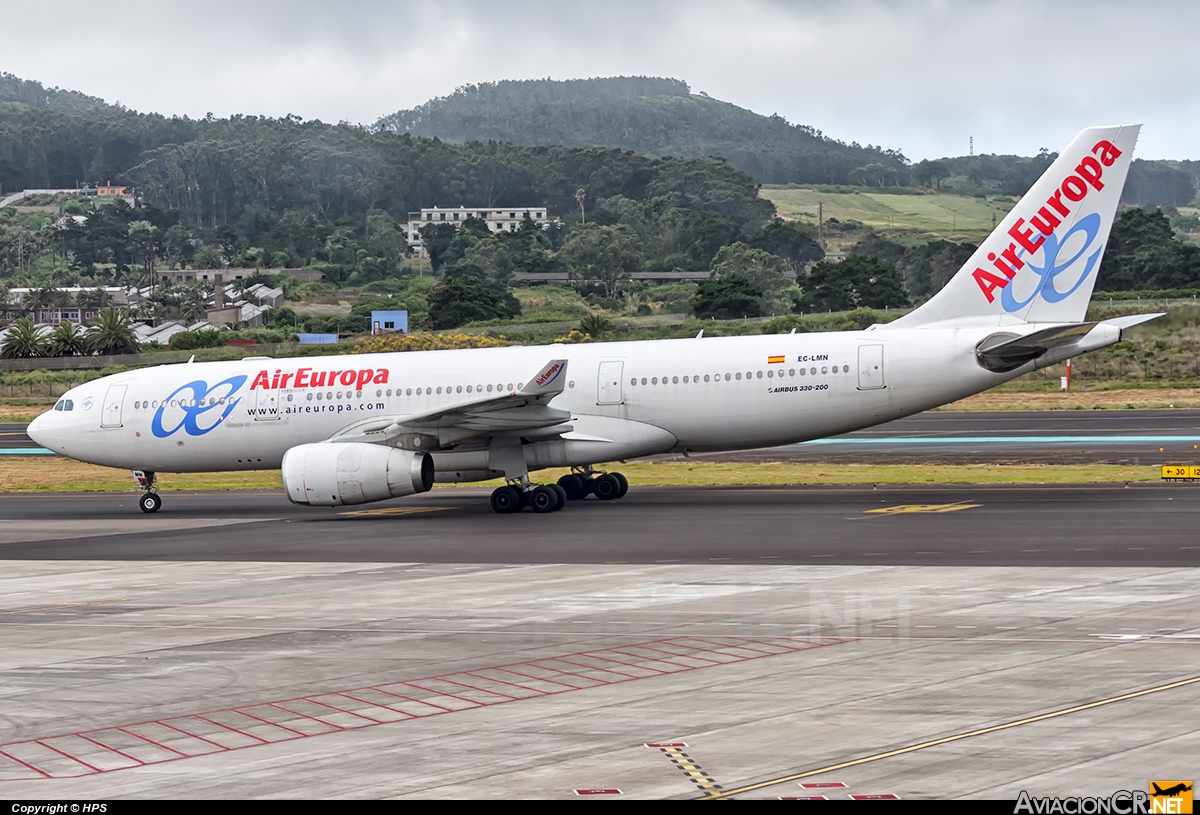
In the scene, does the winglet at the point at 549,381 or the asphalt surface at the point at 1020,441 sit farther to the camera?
the asphalt surface at the point at 1020,441

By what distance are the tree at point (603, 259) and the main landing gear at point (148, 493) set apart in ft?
376

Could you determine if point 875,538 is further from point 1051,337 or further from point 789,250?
point 789,250

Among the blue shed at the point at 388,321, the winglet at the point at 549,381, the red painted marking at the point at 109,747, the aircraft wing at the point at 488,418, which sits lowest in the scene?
the red painted marking at the point at 109,747

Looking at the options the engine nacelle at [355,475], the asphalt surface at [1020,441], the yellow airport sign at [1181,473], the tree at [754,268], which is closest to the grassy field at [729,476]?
the yellow airport sign at [1181,473]

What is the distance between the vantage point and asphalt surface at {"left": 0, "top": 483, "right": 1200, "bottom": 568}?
23.3m

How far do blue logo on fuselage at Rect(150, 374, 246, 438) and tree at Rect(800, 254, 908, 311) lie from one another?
2985 inches

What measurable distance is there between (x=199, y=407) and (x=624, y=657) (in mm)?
22842

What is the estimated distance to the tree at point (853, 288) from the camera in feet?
350

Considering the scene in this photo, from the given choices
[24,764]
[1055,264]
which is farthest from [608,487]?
[24,764]

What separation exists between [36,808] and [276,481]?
35.8 m

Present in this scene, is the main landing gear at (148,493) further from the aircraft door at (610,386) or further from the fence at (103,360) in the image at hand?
the fence at (103,360)

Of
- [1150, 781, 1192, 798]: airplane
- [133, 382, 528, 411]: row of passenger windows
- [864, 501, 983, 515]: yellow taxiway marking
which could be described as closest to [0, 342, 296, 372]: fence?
[133, 382, 528, 411]: row of passenger windows

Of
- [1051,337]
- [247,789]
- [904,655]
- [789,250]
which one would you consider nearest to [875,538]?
[1051,337]

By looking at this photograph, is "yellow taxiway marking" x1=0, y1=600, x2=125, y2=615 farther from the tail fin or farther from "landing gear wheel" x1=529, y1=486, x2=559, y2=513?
the tail fin
